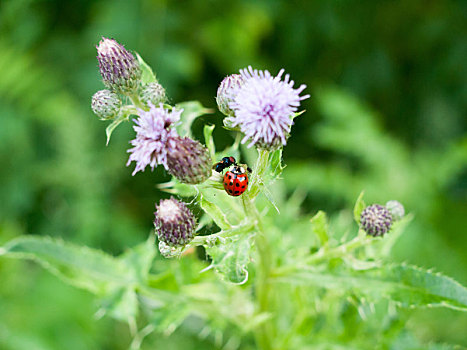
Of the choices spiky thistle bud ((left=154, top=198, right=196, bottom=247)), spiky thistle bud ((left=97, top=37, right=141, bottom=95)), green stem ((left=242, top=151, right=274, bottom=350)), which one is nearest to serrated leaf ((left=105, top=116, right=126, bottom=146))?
spiky thistle bud ((left=97, top=37, right=141, bottom=95))

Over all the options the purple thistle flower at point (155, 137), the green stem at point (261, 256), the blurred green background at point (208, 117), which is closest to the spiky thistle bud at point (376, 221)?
the green stem at point (261, 256)

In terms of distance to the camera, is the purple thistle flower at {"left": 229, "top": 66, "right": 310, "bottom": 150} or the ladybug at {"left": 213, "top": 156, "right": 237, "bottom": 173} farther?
the ladybug at {"left": 213, "top": 156, "right": 237, "bottom": 173}

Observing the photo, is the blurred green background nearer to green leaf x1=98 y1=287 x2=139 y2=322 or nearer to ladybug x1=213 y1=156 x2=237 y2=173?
green leaf x1=98 y1=287 x2=139 y2=322

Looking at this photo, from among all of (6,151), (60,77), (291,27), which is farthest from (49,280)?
(291,27)

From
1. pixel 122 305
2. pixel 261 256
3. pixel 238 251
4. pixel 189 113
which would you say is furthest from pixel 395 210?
pixel 122 305

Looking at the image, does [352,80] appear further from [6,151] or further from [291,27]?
[6,151]

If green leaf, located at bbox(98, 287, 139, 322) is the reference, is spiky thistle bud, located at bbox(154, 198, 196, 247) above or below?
above
